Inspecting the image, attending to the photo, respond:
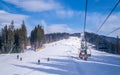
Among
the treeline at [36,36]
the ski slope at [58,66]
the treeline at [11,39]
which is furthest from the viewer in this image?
the treeline at [36,36]

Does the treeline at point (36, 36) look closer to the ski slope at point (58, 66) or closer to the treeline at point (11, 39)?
the treeline at point (11, 39)

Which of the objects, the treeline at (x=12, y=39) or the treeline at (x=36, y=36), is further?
the treeline at (x=36, y=36)

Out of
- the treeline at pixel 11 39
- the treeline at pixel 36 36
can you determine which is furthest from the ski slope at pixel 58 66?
the treeline at pixel 36 36

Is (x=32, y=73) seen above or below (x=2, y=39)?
below

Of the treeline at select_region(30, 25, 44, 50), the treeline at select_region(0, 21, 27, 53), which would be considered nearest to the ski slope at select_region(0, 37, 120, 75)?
the treeline at select_region(0, 21, 27, 53)

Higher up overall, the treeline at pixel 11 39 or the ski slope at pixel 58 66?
the treeline at pixel 11 39

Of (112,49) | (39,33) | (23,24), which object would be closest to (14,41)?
(23,24)

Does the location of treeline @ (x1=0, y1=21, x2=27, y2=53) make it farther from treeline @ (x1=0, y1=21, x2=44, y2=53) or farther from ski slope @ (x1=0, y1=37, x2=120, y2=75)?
ski slope @ (x1=0, y1=37, x2=120, y2=75)

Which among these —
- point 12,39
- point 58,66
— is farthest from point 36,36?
point 58,66

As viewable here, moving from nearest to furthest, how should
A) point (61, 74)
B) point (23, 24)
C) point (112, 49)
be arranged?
point (61, 74)
point (23, 24)
point (112, 49)

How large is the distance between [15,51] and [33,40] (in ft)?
97.6

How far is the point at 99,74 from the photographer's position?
81.7 feet

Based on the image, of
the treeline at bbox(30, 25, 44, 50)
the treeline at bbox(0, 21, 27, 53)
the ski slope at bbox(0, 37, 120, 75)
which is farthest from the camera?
the treeline at bbox(30, 25, 44, 50)

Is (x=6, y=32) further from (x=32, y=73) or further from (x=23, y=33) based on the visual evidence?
(x=32, y=73)
